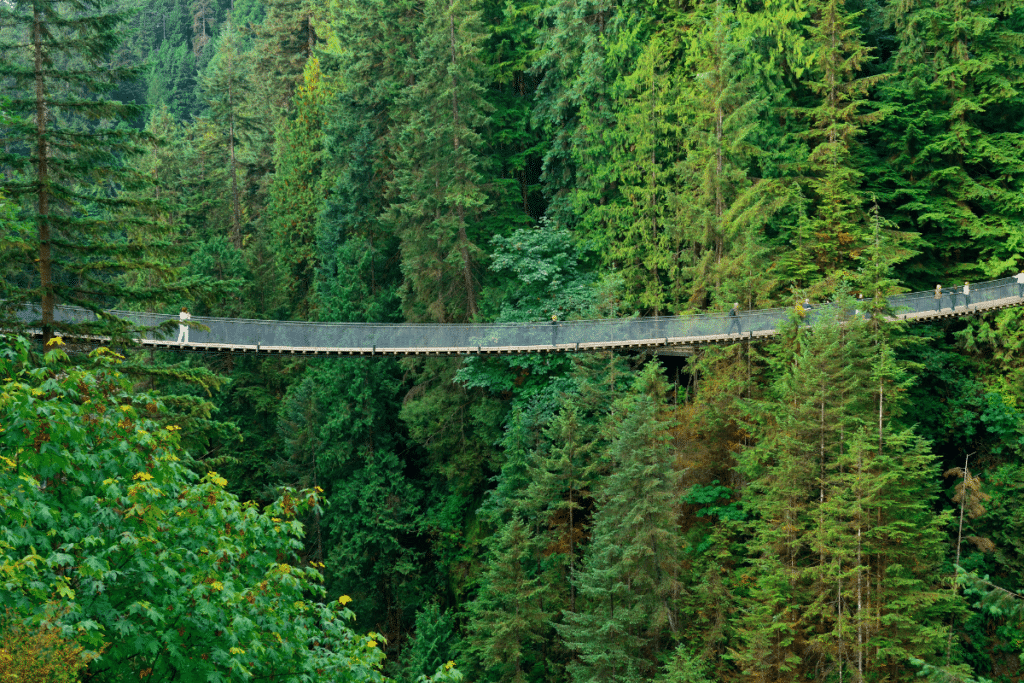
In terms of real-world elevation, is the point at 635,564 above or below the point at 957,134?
below

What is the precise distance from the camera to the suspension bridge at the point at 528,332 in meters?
23.1

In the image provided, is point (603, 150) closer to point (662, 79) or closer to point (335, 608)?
point (662, 79)

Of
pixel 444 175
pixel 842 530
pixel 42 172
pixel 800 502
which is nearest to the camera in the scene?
pixel 42 172

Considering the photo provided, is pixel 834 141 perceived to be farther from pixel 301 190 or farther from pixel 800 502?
pixel 301 190

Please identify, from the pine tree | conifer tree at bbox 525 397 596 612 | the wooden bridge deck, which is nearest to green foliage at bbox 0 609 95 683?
the pine tree

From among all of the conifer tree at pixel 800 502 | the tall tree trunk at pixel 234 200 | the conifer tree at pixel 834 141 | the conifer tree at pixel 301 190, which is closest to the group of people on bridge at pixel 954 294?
the conifer tree at pixel 834 141

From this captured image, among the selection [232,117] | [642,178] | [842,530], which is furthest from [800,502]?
[232,117]

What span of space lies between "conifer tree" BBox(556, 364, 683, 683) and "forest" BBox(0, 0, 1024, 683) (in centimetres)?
10

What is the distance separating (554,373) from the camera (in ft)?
94.1

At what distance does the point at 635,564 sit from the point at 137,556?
1533 centimetres

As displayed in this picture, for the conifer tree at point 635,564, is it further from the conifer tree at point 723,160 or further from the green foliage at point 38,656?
the green foliage at point 38,656

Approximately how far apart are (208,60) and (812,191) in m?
55.7

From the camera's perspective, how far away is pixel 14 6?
16297mm

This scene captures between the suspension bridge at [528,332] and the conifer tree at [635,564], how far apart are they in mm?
1731
